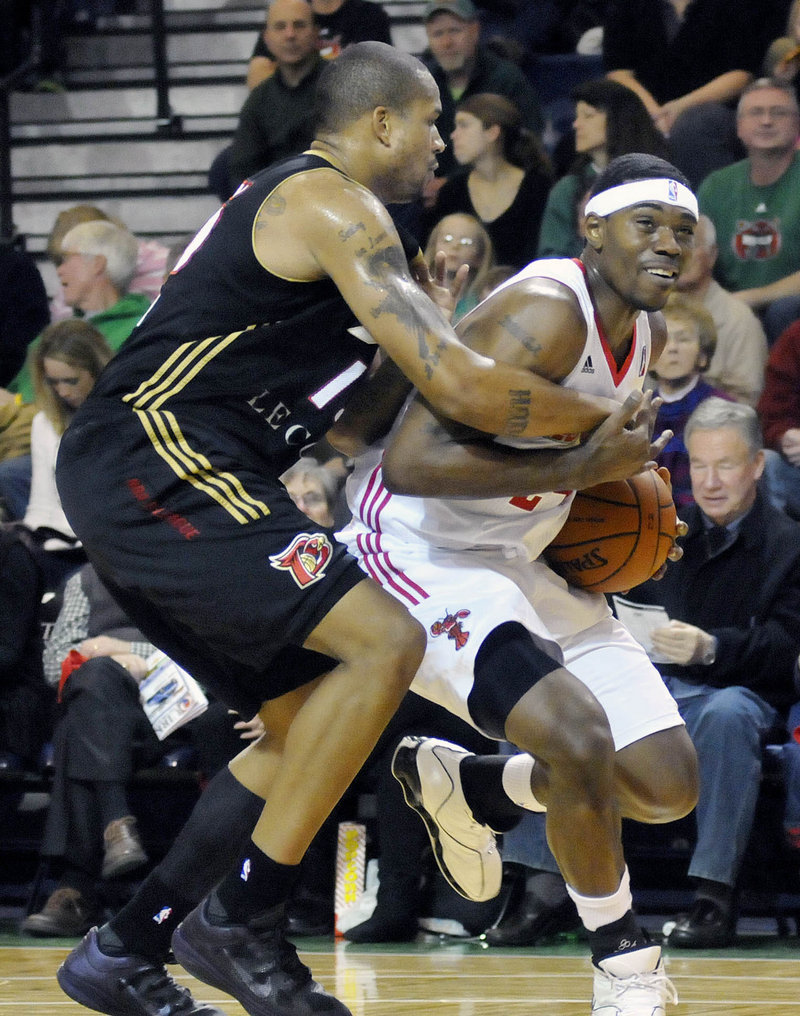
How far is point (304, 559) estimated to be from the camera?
3.20 metres

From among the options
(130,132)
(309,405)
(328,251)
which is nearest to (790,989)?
(309,405)

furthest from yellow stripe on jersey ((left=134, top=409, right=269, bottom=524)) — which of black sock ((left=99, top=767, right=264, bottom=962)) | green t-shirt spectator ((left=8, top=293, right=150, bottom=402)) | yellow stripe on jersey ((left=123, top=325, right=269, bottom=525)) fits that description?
green t-shirt spectator ((left=8, top=293, right=150, bottom=402))

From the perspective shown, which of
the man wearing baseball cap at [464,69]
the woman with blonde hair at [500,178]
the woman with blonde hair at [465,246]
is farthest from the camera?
the man wearing baseball cap at [464,69]

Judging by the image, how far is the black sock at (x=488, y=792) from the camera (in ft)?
13.0

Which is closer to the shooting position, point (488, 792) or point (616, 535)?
point (616, 535)

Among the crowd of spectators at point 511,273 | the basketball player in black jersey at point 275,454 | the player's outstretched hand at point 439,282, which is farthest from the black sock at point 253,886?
the crowd of spectators at point 511,273

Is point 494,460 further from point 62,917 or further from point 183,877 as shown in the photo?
point 62,917

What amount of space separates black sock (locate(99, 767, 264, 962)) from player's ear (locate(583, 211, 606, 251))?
4.95 feet

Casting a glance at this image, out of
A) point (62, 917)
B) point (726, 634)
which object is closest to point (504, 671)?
point (726, 634)

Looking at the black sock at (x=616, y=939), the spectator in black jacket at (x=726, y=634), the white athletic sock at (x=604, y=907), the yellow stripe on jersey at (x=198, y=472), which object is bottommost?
the spectator in black jacket at (x=726, y=634)

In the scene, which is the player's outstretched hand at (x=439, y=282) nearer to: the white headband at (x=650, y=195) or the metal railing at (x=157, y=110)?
the white headband at (x=650, y=195)

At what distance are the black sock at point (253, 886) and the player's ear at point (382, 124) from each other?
1463 mm

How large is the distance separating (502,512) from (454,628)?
323mm

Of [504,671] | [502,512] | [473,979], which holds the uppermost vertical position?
[502,512]
